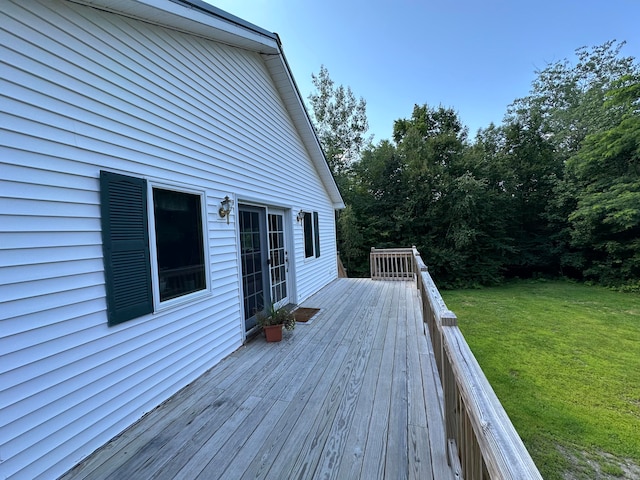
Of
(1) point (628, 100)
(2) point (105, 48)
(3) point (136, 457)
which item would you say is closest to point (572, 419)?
(3) point (136, 457)

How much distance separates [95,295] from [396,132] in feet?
53.4

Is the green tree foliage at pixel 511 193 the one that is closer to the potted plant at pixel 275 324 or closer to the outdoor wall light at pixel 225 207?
the potted plant at pixel 275 324

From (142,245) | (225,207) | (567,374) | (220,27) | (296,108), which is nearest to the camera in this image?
(142,245)

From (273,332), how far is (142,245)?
2.05m

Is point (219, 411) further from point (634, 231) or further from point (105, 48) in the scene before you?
point (634, 231)

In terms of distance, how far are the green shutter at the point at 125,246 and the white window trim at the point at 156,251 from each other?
0.05 m

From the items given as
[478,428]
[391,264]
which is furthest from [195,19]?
[391,264]

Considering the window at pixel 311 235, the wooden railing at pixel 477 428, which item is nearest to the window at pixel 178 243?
the wooden railing at pixel 477 428

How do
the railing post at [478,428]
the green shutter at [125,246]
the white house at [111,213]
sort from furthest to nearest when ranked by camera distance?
the green shutter at [125,246] < the white house at [111,213] < the railing post at [478,428]

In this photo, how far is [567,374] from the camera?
404 centimetres

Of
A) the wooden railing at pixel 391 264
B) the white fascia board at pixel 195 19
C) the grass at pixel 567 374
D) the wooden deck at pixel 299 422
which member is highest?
the white fascia board at pixel 195 19

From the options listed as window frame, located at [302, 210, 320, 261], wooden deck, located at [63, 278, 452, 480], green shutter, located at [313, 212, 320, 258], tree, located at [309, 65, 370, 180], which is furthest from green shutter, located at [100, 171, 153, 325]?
tree, located at [309, 65, 370, 180]

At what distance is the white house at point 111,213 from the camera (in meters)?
1.62

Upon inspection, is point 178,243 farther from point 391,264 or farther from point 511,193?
point 511,193
